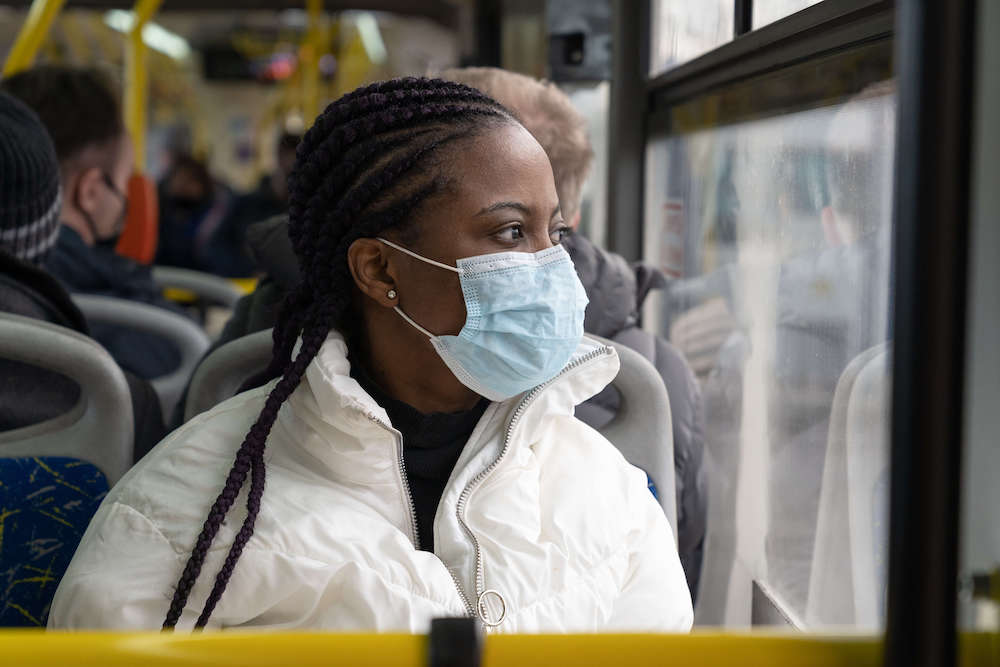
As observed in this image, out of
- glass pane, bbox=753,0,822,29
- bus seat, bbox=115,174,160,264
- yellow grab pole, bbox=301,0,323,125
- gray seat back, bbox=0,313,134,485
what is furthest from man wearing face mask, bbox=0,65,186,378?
yellow grab pole, bbox=301,0,323,125

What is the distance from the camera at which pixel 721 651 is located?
62cm

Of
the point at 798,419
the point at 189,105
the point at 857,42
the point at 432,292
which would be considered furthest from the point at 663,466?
the point at 189,105

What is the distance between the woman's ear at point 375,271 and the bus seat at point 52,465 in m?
0.45

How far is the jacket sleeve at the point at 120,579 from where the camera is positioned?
1040 millimetres

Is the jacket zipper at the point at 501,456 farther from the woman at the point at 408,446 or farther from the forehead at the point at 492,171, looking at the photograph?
the forehead at the point at 492,171

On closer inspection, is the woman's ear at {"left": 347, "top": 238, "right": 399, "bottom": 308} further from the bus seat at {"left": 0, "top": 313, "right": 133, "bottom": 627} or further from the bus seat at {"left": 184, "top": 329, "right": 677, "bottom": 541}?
the bus seat at {"left": 0, "top": 313, "right": 133, "bottom": 627}

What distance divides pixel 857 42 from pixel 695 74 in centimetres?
87

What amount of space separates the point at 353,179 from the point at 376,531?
1.35ft

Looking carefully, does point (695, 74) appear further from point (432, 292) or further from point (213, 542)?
point (213, 542)

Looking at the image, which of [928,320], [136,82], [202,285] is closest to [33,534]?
[928,320]

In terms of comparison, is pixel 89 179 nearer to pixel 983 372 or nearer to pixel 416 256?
pixel 416 256

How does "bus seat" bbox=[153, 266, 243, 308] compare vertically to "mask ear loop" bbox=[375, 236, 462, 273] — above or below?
below

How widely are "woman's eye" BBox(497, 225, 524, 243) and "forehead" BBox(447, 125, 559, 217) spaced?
31 millimetres

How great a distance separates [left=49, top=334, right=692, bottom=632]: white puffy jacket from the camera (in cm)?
108
